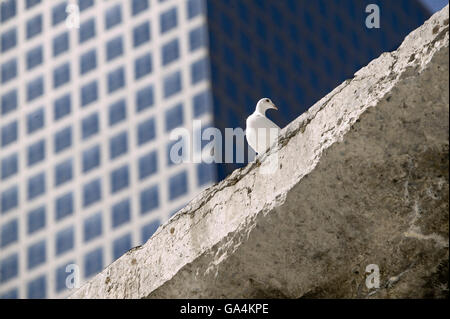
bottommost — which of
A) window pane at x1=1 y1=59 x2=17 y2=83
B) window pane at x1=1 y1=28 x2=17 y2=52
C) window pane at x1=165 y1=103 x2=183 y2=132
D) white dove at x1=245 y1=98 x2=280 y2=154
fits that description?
white dove at x1=245 y1=98 x2=280 y2=154

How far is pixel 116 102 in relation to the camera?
80.2 meters

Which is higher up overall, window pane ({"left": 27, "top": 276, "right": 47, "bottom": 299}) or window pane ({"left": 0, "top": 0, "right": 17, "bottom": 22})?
window pane ({"left": 0, "top": 0, "right": 17, "bottom": 22})

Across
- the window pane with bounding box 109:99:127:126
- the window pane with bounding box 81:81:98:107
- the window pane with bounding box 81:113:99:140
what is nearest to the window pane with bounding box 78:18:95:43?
the window pane with bounding box 81:81:98:107

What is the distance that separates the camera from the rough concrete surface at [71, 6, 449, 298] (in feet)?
15.6

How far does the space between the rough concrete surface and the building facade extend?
216ft

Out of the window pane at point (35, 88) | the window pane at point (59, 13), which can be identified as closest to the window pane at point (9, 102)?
Answer: the window pane at point (35, 88)

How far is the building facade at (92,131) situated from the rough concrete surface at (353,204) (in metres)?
65.8

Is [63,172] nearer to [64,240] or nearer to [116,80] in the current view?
[64,240]

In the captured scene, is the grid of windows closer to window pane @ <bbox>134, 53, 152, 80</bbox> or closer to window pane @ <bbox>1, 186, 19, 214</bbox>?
window pane @ <bbox>1, 186, 19, 214</bbox>

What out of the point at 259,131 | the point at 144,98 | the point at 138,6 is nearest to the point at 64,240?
the point at 144,98

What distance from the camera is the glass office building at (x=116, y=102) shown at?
75250 mm

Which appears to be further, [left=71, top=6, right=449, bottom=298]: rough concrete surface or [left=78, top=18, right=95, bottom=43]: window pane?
[left=78, top=18, right=95, bottom=43]: window pane
